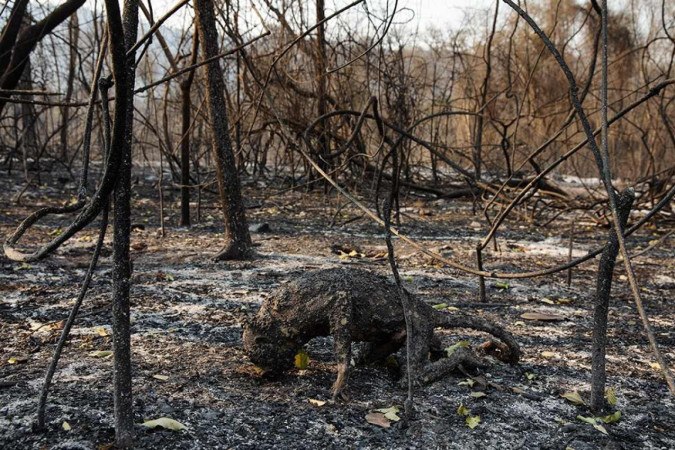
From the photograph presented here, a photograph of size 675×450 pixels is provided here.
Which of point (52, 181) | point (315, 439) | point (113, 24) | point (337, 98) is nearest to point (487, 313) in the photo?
point (315, 439)

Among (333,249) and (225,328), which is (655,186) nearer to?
(333,249)

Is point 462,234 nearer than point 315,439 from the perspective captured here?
No

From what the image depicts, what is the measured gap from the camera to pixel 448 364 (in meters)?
2.15

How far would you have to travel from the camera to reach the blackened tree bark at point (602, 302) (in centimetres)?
183

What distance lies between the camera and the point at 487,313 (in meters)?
3.12

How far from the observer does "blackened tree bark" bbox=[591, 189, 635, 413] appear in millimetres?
1835

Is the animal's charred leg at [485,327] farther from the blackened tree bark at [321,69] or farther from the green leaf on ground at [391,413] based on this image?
the blackened tree bark at [321,69]

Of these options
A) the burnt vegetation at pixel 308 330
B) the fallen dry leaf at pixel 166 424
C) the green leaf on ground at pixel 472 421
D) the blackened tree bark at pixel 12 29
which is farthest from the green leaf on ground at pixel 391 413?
the blackened tree bark at pixel 12 29

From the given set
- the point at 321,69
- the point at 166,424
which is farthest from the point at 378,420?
the point at 321,69

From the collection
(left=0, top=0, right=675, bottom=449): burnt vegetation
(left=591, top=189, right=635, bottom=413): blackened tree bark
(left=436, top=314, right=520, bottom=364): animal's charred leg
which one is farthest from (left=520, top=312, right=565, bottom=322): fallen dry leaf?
(left=591, top=189, right=635, bottom=413): blackened tree bark

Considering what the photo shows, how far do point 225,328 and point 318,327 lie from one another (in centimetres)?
72

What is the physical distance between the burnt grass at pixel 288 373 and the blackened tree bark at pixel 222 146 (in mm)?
153

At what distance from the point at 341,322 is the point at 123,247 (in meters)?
0.76

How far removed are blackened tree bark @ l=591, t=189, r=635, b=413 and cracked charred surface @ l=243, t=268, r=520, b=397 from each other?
1.43 ft
